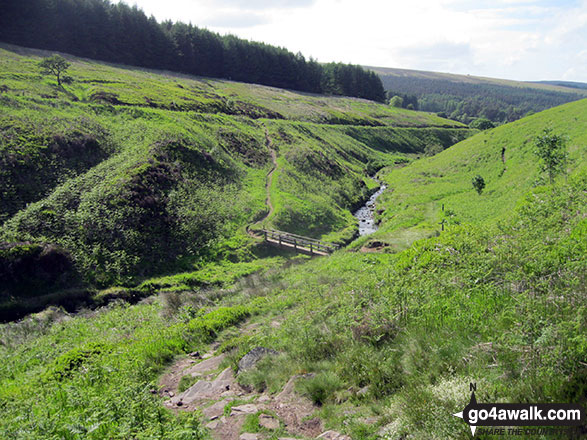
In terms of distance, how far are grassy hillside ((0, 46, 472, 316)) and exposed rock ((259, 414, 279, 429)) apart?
21560 mm

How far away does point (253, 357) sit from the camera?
1012 cm

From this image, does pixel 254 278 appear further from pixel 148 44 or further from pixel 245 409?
pixel 148 44

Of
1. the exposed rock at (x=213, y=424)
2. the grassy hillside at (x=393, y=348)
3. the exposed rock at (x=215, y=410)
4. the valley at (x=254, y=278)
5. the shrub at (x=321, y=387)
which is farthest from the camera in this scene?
the exposed rock at (x=215, y=410)

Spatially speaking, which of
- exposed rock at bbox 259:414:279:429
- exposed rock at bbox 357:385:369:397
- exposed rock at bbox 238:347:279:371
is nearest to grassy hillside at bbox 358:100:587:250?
exposed rock at bbox 238:347:279:371

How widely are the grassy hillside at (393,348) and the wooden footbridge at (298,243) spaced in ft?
50.4

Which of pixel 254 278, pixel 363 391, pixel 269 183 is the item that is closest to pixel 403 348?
pixel 363 391

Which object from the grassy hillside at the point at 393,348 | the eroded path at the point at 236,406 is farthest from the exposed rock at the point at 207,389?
the grassy hillside at the point at 393,348

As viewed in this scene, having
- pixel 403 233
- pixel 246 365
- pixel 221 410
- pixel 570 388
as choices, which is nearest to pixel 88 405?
pixel 221 410

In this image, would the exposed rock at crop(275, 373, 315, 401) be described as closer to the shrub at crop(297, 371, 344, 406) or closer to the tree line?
the shrub at crop(297, 371, 344, 406)

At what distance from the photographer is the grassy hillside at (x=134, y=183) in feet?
85.6

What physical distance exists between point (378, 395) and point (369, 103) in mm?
138982

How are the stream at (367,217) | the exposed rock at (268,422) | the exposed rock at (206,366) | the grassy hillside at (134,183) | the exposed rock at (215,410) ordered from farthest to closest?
the stream at (367,217)
the grassy hillside at (134,183)
the exposed rock at (206,366)
the exposed rock at (215,410)
the exposed rock at (268,422)

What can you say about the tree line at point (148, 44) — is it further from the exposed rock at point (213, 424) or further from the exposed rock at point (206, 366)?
the exposed rock at point (213, 424)

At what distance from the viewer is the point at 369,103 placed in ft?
440
